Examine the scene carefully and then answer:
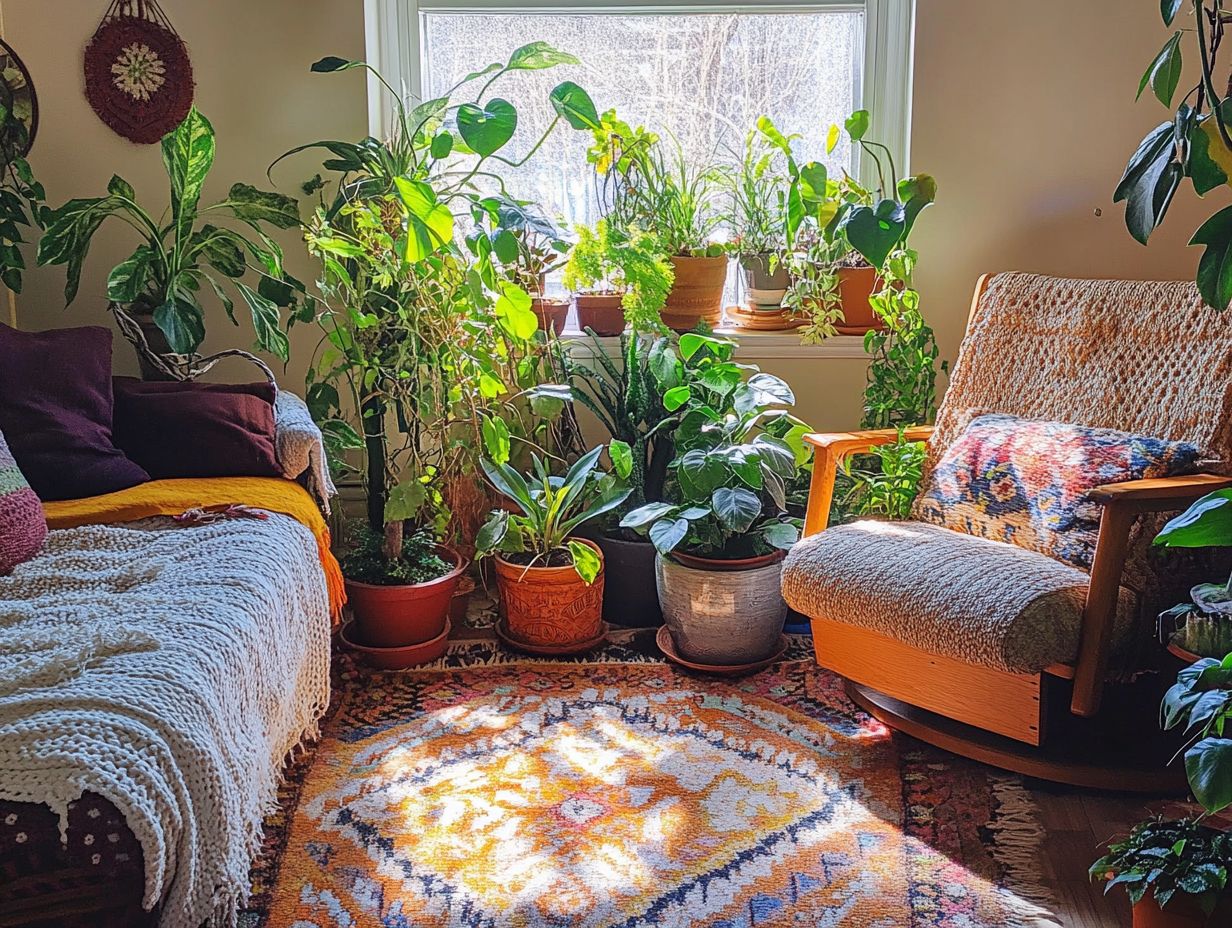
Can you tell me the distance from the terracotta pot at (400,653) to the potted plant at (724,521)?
1.85ft

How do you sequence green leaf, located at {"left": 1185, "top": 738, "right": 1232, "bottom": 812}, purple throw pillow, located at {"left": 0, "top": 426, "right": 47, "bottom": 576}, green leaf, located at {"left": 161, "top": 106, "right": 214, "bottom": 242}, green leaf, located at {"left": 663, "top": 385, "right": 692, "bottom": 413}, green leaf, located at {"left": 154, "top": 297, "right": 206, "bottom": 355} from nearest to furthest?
green leaf, located at {"left": 1185, "top": 738, "right": 1232, "bottom": 812}
purple throw pillow, located at {"left": 0, "top": 426, "right": 47, "bottom": 576}
green leaf, located at {"left": 154, "top": 297, "right": 206, "bottom": 355}
green leaf, located at {"left": 161, "top": 106, "right": 214, "bottom": 242}
green leaf, located at {"left": 663, "top": 385, "right": 692, "bottom": 413}

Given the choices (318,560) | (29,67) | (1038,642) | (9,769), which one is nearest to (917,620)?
(1038,642)

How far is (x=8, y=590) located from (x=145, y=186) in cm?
148

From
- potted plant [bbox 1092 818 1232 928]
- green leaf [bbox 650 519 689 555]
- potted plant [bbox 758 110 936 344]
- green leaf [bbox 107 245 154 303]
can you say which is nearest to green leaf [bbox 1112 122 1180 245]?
potted plant [bbox 1092 818 1232 928]

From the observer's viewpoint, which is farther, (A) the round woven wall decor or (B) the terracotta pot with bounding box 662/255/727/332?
→ (B) the terracotta pot with bounding box 662/255/727/332

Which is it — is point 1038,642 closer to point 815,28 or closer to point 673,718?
point 673,718

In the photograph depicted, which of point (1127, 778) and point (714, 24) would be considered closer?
point (1127, 778)

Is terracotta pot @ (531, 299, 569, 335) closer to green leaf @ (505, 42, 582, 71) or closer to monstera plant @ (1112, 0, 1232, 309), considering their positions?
green leaf @ (505, 42, 582, 71)

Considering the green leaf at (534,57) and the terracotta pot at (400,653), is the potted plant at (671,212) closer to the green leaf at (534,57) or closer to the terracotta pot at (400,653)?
the green leaf at (534,57)

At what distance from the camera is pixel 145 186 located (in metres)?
3.13

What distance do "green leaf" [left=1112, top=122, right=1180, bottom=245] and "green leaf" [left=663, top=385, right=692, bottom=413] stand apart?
1.25 meters

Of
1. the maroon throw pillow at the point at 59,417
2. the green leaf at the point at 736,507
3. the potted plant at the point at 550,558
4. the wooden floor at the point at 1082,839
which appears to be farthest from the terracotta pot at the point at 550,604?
the wooden floor at the point at 1082,839

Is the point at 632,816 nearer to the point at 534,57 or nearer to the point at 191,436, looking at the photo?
the point at 191,436

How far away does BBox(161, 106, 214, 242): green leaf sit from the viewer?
8.94 feet
